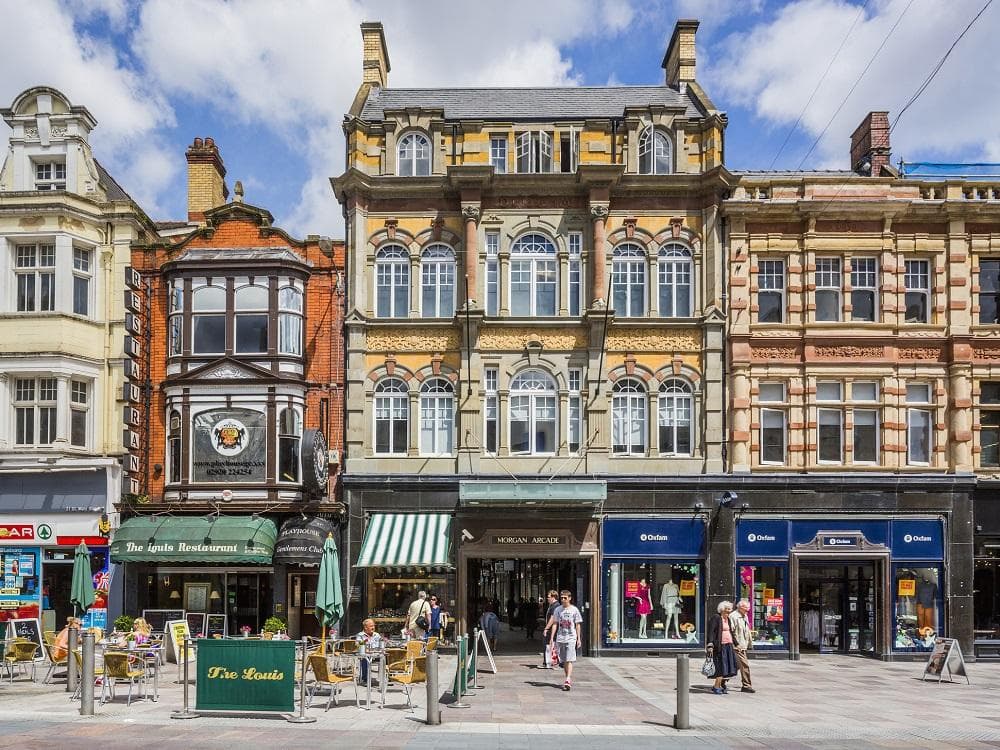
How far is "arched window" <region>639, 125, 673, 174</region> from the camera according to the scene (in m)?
26.0

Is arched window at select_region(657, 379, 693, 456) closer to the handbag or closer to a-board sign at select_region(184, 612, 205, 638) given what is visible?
the handbag

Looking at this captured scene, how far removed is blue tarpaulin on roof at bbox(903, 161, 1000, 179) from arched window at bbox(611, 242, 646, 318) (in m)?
9.29

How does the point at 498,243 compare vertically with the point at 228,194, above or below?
below

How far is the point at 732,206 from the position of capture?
25297 mm

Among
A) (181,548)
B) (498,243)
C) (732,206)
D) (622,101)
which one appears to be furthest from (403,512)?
(622,101)

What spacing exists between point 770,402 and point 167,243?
16.6m

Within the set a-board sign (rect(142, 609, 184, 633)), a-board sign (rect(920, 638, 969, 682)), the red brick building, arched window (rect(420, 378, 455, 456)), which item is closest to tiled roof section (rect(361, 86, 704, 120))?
the red brick building

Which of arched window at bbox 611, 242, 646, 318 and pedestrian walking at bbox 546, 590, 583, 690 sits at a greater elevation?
arched window at bbox 611, 242, 646, 318

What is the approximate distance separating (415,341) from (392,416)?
2048 millimetres

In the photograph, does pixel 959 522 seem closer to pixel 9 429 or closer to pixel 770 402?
pixel 770 402

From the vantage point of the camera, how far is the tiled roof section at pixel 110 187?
27566mm

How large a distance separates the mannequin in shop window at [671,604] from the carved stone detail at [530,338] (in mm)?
6470

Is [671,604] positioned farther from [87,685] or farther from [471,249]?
[87,685]

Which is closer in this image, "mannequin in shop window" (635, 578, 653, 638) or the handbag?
the handbag
